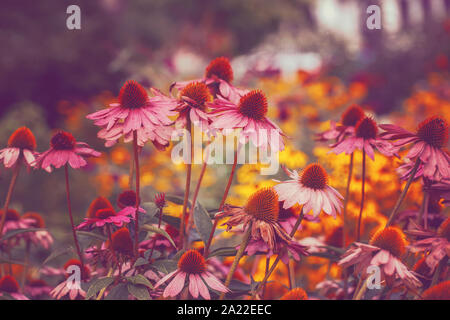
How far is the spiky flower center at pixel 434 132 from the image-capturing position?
0.82 m

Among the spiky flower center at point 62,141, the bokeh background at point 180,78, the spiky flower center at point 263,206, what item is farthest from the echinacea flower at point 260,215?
the bokeh background at point 180,78

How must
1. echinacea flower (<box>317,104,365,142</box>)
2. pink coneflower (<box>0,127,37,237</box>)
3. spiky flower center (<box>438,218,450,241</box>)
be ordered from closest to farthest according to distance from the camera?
spiky flower center (<box>438,218,450,241</box>)
pink coneflower (<box>0,127,37,237</box>)
echinacea flower (<box>317,104,365,142</box>)

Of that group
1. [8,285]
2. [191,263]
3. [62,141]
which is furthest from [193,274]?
[8,285]

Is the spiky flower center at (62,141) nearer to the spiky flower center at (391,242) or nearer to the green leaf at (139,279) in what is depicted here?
the green leaf at (139,279)

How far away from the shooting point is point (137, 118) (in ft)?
2.53

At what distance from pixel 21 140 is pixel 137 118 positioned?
0.32m

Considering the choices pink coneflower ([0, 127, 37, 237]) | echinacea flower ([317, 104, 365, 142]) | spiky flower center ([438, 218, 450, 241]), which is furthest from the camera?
echinacea flower ([317, 104, 365, 142])

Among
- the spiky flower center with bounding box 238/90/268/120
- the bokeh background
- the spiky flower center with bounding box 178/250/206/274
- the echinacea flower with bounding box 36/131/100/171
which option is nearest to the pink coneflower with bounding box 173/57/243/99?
the spiky flower center with bounding box 238/90/268/120

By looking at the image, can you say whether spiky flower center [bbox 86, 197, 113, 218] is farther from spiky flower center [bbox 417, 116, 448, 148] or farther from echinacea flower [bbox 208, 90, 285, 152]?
spiky flower center [bbox 417, 116, 448, 148]

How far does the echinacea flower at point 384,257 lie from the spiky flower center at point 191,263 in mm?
245

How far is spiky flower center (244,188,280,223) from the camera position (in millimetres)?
761

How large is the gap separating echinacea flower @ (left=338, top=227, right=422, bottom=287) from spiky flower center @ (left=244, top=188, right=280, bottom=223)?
0.47 feet

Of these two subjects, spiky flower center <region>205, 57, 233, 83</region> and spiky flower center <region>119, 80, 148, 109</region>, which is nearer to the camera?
spiky flower center <region>119, 80, 148, 109</region>

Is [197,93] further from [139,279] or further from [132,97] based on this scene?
[139,279]
